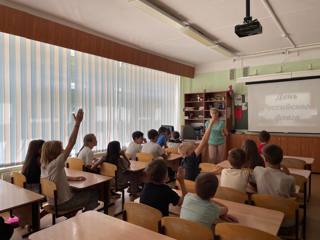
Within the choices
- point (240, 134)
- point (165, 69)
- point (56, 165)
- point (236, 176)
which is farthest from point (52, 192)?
Result: point (240, 134)

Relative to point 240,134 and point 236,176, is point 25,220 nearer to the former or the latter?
point 236,176

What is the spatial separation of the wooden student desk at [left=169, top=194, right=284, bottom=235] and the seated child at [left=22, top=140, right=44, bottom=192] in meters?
1.79

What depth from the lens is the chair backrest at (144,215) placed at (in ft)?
5.99

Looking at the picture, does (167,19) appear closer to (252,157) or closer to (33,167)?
(252,157)

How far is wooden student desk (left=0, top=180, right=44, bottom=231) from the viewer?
2131 mm

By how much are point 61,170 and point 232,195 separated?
5.87ft

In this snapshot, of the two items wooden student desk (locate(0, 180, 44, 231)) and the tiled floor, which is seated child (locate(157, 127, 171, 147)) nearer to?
the tiled floor

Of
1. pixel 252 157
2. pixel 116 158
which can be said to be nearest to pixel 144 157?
pixel 116 158

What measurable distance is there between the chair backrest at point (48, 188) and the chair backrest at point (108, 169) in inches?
37.8

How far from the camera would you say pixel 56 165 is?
2643 mm

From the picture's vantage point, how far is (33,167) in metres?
3.01

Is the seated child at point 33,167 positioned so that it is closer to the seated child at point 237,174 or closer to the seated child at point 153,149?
the seated child at point 153,149

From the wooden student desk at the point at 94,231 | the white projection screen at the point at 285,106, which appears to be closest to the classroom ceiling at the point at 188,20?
the white projection screen at the point at 285,106

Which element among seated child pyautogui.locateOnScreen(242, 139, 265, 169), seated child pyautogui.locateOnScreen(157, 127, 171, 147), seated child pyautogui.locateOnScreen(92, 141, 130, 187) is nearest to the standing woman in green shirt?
seated child pyautogui.locateOnScreen(157, 127, 171, 147)
